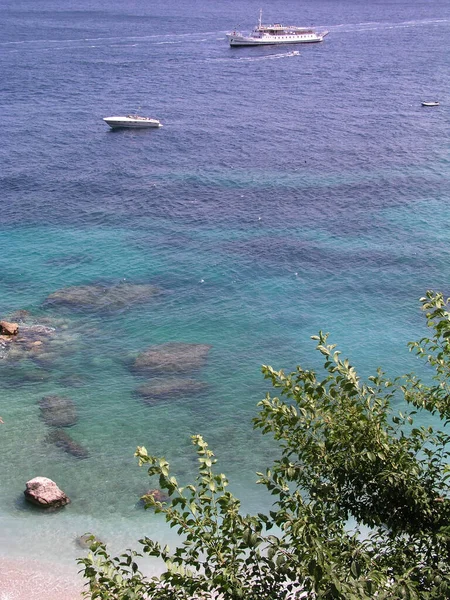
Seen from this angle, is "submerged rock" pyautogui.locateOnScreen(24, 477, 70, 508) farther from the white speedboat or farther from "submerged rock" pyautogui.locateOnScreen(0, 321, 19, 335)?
the white speedboat

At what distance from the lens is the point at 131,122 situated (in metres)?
118

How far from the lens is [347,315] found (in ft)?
216

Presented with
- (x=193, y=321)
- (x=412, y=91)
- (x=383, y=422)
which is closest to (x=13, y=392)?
(x=193, y=321)

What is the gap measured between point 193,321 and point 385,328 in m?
15.7

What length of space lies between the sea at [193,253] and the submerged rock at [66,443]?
279 millimetres

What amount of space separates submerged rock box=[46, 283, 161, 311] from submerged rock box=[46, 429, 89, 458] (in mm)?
18399

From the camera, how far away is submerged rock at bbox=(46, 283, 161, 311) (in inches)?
2653

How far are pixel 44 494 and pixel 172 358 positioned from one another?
60.4 feet

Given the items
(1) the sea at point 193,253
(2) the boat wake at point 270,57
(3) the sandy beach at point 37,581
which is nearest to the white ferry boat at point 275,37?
(2) the boat wake at point 270,57

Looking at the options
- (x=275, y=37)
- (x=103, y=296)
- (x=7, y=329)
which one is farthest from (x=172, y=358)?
(x=275, y=37)

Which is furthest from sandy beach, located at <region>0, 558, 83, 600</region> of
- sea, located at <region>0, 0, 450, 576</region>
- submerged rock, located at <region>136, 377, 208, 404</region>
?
submerged rock, located at <region>136, 377, 208, 404</region>

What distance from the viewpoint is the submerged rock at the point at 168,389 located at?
5428 centimetres

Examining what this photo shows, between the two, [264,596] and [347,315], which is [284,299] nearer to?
[347,315]

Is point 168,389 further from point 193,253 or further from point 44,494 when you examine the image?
point 193,253
